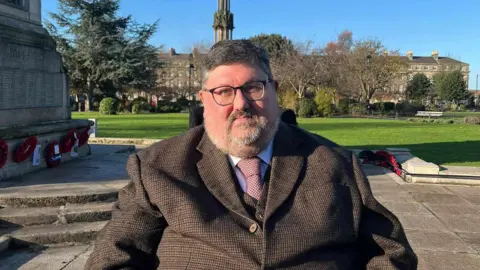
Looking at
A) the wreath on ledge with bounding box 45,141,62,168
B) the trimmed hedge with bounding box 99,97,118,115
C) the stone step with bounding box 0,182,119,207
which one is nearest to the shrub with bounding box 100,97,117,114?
the trimmed hedge with bounding box 99,97,118,115

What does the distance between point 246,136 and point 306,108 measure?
2898 cm

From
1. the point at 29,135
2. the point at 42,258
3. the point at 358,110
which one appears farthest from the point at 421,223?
the point at 358,110

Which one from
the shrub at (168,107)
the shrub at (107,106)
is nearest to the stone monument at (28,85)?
the shrub at (107,106)

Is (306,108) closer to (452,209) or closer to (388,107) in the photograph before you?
(388,107)

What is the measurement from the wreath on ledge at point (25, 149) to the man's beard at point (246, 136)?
4980 mm

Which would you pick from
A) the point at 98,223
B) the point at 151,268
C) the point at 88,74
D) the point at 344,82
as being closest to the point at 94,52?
the point at 88,74

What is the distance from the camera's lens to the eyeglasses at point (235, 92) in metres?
2.00

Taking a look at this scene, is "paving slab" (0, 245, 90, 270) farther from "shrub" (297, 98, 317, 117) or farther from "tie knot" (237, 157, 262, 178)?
"shrub" (297, 98, 317, 117)

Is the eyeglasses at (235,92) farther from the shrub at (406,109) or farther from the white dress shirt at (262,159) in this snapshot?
the shrub at (406,109)

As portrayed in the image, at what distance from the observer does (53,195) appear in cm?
493

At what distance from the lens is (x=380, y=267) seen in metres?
1.94

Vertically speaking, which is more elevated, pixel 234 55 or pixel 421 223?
pixel 234 55

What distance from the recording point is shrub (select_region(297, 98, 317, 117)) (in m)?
30.6

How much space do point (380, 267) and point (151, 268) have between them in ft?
3.50
